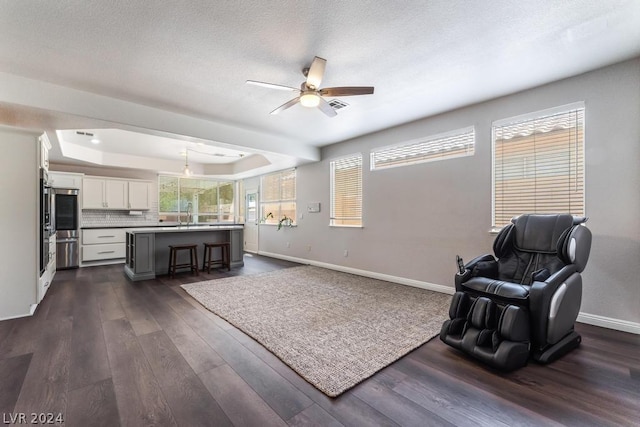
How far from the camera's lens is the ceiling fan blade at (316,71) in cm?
247

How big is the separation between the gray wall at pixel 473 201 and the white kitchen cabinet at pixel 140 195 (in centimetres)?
419

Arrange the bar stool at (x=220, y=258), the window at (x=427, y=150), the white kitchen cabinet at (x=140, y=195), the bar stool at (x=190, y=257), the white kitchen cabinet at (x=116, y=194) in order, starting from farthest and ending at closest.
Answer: the white kitchen cabinet at (x=140, y=195)
the white kitchen cabinet at (x=116, y=194)
the bar stool at (x=220, y=258)
the bar stool at (x=190, y=257)
the window at (x=427, y=150)

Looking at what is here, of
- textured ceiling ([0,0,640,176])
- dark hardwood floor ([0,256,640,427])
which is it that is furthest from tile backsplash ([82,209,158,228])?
dark hardwood floor ([0,256,640,427])

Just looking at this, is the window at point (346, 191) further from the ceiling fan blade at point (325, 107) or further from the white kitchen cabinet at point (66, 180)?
the white kitchen cabinet at point (66, 180)

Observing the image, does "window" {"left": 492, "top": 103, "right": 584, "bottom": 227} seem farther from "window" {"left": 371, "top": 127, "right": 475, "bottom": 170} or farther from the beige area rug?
the beige area rug

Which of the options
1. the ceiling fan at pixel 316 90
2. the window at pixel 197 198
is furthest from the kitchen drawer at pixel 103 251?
the ceiling fan at pixel 316 90

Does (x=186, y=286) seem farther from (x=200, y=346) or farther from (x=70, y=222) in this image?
(x=70, y=222)

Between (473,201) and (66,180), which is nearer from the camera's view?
(473,201)

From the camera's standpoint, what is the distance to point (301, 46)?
2541 mm

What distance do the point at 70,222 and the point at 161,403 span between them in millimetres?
6099

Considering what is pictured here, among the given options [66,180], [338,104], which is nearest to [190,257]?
[66,180]

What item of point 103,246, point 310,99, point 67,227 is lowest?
point 103,246

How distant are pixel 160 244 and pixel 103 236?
219 cm

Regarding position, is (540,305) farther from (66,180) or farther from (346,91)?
(66,180)
